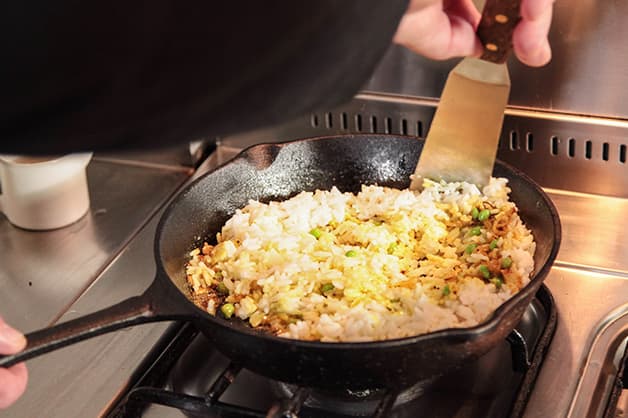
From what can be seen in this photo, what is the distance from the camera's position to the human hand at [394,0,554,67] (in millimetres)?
899

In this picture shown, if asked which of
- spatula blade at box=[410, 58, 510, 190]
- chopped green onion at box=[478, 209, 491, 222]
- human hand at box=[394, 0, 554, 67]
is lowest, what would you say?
chopped green onion at box=[478, 209, 491, 222]

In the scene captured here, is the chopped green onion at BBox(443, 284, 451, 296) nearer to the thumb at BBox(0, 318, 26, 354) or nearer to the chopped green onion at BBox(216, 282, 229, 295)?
the chopped green onion at BBox(216, 282, 229, 295)

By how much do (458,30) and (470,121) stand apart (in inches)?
5.9

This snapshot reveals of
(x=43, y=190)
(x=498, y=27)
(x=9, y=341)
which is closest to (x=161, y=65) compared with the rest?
(x=9, y=341)

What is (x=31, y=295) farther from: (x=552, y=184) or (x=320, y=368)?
(x=552, y=184)

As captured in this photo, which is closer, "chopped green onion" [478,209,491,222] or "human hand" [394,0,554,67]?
"human hand" [394,0,554,67]

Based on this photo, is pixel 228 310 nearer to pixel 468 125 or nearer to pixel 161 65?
pixel 468 125

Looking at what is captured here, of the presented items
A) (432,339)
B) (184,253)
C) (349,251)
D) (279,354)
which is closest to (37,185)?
(184,253)

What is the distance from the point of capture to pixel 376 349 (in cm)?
82

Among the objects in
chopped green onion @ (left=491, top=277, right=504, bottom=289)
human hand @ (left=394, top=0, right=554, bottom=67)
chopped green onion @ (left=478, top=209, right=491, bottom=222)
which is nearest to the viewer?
human hand @ (left=394, top=0, right=554, bottom=67)

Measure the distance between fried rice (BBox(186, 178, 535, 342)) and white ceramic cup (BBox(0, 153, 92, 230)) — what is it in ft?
0.93

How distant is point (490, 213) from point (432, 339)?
335 millimetres

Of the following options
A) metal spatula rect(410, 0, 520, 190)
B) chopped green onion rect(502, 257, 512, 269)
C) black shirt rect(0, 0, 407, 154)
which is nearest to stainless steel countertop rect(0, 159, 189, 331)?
metal spatula rect(410, 0, 520, 190)

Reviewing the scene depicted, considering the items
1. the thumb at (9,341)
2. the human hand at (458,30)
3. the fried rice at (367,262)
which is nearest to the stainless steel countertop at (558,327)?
the fried rice at (367,262)
